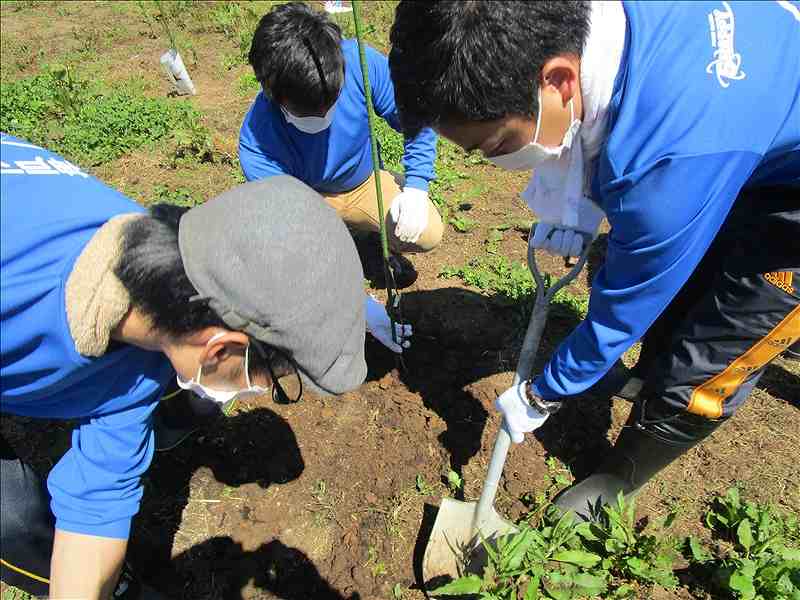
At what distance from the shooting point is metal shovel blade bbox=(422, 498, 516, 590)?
2148 mm

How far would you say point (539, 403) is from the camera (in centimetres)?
184

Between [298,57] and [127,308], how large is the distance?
4.97ft

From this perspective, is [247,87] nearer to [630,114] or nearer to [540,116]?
[540,116]

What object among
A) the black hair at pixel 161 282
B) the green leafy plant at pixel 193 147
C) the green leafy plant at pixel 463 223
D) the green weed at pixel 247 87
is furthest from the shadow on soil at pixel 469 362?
the green weed at pixel 247 87

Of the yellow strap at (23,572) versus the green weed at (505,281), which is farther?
the green weed at (505,281)

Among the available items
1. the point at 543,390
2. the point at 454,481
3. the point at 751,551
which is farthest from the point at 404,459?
the point at 751,551

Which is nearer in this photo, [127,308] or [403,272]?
[127,308]

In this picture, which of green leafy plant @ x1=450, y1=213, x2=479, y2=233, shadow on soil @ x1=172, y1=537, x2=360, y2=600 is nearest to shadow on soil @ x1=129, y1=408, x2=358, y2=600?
shadow on soil @ x1=172, y1=537, x2=360, y2=600

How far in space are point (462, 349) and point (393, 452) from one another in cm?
70

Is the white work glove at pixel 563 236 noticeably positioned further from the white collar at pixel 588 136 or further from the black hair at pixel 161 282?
the black hair at pixel 161 282

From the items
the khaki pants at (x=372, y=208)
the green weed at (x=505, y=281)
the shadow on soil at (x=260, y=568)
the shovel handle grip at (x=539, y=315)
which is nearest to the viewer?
the shovel handle grip at (x=539, y=315)

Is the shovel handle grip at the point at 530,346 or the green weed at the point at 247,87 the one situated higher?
the shovel handle grip at the point at 530,346

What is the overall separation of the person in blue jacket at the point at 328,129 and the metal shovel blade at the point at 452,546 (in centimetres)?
127

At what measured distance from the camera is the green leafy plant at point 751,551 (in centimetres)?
193
